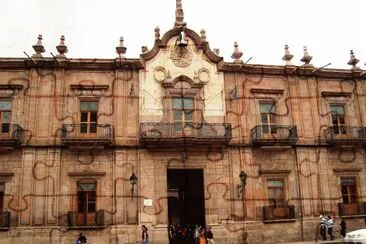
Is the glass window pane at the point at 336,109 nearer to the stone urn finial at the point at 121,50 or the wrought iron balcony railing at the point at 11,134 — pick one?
the stone urn finial at the point at 121,50

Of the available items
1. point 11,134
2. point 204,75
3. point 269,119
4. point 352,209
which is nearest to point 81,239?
point 11,134

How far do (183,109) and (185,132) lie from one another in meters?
1.39

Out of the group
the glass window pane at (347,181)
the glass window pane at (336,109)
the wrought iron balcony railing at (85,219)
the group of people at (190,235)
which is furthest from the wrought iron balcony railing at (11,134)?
the glass window pane at (347,181)

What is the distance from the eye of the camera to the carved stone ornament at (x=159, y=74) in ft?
69.6

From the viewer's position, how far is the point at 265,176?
20.9m

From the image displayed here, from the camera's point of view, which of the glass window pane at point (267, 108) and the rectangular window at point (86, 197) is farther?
the glass window pane at point (267, 108)

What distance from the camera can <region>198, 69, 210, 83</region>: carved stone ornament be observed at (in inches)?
848

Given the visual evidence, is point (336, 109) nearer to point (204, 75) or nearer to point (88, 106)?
point (204, 75)

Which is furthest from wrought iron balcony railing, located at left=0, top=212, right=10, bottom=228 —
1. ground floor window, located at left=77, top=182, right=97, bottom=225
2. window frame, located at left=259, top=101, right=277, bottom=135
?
window frame, located at left=259, top=101, right=277, bottom=135

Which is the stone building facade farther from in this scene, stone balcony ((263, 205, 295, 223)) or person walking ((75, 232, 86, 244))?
person walking ((75, 232, 86, 244))

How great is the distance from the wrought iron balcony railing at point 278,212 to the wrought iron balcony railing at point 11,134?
40.6 feet

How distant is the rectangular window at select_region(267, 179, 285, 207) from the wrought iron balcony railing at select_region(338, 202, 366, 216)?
10.2ft

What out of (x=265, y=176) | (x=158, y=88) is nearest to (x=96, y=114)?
(x=158, y=88)

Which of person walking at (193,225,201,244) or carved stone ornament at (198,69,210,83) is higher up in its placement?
carved stone ornament at (198,69,210,83)
